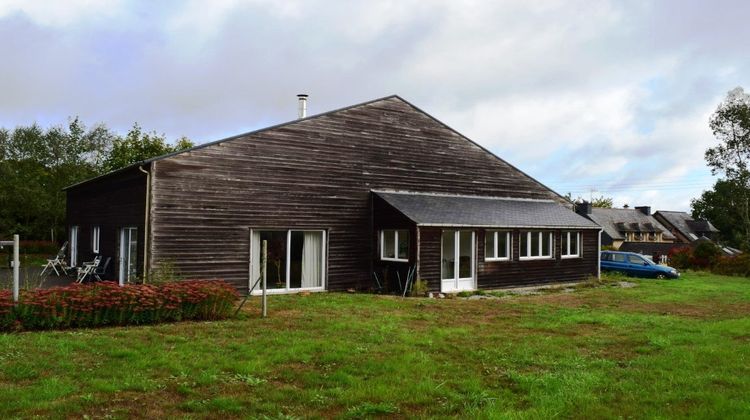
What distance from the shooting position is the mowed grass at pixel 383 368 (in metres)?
5.88

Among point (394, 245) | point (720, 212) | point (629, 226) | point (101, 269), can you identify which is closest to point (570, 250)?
point (394, 245)

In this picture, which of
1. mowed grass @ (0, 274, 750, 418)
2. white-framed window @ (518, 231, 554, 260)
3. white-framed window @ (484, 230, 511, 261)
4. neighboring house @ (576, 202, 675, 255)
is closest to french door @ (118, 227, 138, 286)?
mowed grass @ (0, 274, 750, 418)

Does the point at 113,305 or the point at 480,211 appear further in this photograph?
the point at 480,211

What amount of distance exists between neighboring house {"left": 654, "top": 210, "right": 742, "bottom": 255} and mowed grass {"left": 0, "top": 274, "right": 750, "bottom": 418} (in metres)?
66.6

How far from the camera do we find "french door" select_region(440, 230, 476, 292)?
18.8m

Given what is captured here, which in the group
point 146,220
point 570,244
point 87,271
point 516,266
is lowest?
point 87,271

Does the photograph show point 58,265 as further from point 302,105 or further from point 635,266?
point 635,266

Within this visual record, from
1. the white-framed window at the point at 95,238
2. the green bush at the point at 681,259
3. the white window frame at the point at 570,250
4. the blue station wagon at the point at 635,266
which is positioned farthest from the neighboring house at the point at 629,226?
the white-framed window at the point at 95,238

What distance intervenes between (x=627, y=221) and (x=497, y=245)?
2095 inches

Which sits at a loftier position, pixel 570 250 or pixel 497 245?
pixel 497 245

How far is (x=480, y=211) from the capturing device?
20.4 meters

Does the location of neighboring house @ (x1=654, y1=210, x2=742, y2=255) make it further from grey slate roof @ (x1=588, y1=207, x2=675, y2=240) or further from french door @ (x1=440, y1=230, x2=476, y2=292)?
french door @ (x1=440, y1=230, x2=476, y2=292)

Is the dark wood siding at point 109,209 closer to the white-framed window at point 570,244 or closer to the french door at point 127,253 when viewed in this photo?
the french door at point 127,253

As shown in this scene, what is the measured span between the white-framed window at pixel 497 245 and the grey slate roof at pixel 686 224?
60746 mm
